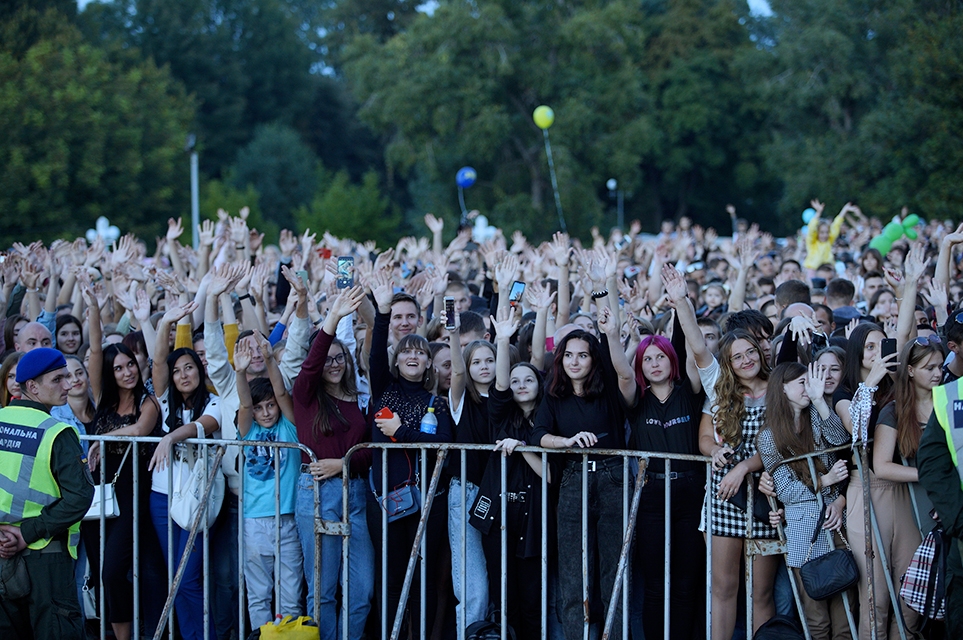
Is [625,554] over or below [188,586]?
over

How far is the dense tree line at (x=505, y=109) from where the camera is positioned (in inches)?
1147

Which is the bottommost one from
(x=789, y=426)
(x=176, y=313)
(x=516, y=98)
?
(x=789, y=426)

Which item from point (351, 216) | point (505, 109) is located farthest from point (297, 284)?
point (505, 109)

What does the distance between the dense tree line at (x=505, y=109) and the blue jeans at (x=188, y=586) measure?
24308 millimetres

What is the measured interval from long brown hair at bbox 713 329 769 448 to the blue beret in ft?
11.5

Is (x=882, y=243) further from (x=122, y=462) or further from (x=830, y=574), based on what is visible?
(x=122, y=462)

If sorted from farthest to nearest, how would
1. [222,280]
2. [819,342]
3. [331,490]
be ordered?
[819,342]
[222,280]
[331,490]

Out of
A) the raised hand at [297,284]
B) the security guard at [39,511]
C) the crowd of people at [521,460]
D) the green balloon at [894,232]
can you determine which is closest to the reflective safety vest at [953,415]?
the crowd of people at [521,460]

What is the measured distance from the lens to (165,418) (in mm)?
6488

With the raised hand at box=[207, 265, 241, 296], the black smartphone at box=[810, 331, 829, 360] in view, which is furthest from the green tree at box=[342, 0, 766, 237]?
the raised hand at box=[207, 265, 241, 296]

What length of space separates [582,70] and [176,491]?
3141 centimetres

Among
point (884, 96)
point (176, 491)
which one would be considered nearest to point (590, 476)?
point (176, 491)

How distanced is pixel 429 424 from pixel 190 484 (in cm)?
150

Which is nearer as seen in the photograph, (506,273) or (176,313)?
(176,313)
